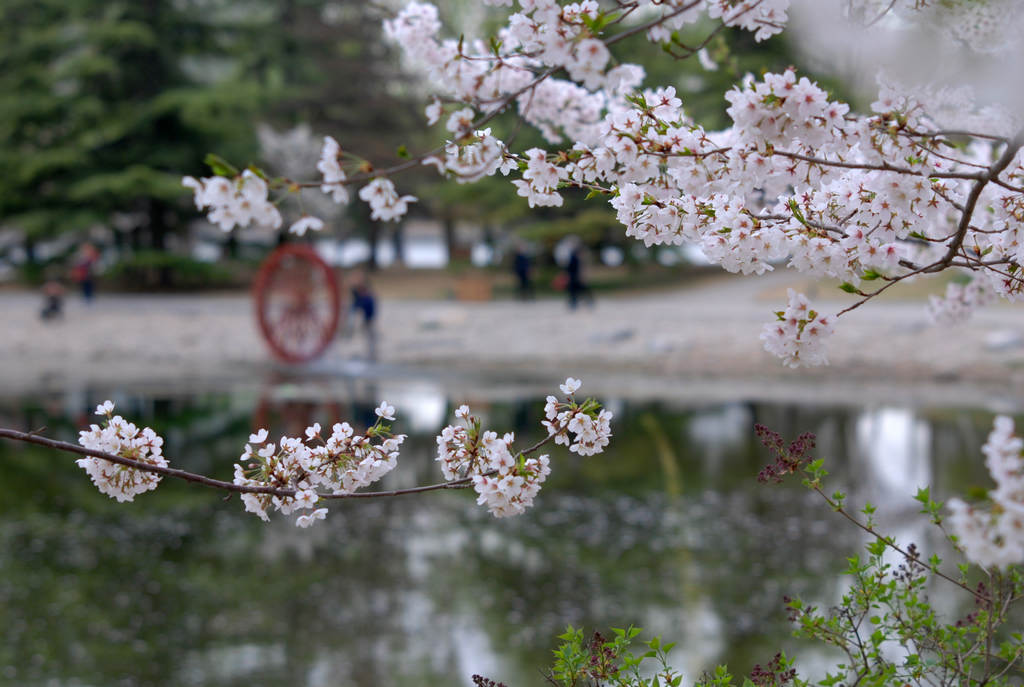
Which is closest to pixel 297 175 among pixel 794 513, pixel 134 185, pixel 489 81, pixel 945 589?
pixel 134 185

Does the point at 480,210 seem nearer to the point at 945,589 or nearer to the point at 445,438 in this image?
the point at 945,589

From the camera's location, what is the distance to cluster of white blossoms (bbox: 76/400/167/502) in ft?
8.75

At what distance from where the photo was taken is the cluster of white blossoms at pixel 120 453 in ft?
8.75

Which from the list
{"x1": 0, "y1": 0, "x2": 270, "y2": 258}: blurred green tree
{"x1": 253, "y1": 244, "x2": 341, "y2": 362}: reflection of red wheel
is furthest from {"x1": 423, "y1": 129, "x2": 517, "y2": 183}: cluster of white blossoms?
{"x1": 0, "y1": 0, "x2": 270, "y2": 258}: blurred green tree

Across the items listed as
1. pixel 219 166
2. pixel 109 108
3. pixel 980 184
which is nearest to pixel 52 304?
pixel 109 108

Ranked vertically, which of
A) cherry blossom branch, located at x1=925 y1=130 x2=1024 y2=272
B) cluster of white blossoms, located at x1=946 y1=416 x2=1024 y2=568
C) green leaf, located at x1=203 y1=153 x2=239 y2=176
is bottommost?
cluster of white blossoms, located at x1=946 y1=416 x2=1024 y2=568

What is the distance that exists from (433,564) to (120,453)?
5.75 metres

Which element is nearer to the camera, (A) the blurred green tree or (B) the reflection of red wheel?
(B) the reflection of red wheel

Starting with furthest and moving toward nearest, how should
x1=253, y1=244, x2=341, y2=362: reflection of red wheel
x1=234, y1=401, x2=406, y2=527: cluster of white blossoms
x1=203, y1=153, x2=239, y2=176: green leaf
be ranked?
x1=253, y1=244, x2=341, y2=362: reflection of red wheel, x1=234, y1=401, x2=406, y2=527: cluster of white blossoms, x1=203, y1=153, x2=239, y2=176: green leaf

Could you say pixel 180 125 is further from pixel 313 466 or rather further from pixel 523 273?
pixel 313 466

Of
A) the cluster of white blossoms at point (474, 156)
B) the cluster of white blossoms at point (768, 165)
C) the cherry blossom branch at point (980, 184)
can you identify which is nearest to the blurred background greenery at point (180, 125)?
the cluster of white blossoms at point (768, 165)

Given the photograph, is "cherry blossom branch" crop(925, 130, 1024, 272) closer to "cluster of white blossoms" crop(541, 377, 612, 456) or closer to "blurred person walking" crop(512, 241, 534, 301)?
"cluster of white blossoms" crop(541, 377, 612, 456)

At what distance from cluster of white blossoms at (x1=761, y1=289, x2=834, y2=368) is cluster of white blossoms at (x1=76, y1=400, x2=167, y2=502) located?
1462 mm

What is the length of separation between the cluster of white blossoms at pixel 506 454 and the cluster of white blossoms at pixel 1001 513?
116cm
